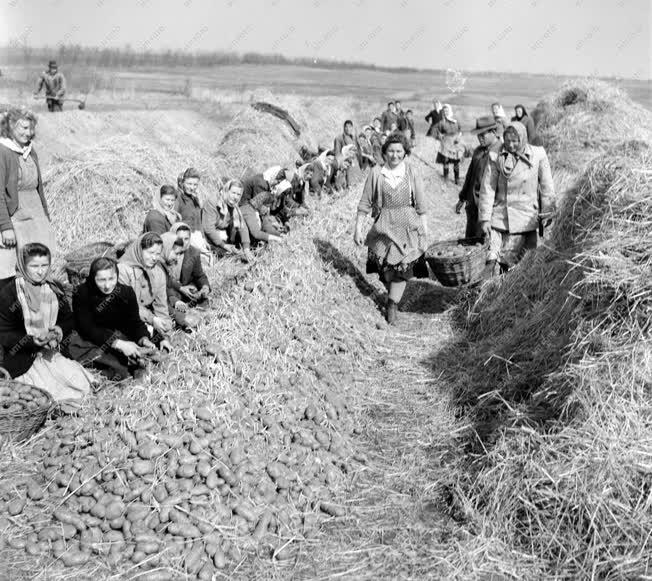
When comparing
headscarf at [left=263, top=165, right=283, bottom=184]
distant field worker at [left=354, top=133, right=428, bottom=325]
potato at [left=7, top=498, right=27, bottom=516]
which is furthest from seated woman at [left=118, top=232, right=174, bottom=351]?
headscarf at [left=263, top=165, right=283, bottom=184]

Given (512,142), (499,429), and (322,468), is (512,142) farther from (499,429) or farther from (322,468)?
(322,468)

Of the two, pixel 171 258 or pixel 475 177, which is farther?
pixel 475 177

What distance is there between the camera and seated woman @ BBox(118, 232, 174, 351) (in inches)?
231

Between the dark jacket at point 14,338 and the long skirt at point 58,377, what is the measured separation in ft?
0.17

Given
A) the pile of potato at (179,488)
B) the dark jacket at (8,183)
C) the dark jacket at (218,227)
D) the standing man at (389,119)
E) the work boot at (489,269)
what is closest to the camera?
the pile of potato at (179,488)

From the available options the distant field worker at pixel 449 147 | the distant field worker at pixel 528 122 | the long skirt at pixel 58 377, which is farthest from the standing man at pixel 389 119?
the long skirt at pixel 58 377

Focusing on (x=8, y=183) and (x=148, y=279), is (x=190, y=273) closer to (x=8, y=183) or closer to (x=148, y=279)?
(x=148, y=279)

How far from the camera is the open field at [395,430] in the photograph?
3.54 metres

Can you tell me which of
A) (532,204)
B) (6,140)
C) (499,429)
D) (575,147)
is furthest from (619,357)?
(575,147)

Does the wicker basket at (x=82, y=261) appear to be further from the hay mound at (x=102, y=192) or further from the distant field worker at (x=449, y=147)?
the distant field worker at (x=449, y=147)

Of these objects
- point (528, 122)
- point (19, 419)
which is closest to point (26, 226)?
point (19, 419)

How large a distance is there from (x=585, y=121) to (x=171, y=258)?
1293 centimetres

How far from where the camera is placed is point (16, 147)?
19.2 feet

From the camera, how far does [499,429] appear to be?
4215 millimetres
